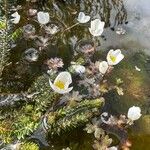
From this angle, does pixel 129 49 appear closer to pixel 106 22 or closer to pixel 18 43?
pixel 106 22

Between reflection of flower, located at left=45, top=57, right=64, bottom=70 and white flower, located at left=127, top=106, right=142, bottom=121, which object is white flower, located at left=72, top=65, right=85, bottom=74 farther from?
white flower, located at left=127, top=106, right=142, bottom=121

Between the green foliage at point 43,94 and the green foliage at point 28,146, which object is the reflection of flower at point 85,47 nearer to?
the green foliage at point 43,94

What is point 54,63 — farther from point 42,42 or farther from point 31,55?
point 42,42

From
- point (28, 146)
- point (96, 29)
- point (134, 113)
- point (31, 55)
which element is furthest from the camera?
point (96, 29)

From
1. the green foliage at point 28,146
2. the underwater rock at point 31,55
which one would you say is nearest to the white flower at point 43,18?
the underwater rock at point 31,55

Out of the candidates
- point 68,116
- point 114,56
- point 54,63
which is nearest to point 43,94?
point 68,116

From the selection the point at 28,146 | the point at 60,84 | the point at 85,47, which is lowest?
the point at 85,47

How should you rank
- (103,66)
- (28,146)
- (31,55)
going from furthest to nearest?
(31,55) < (103,66) < (28,146)

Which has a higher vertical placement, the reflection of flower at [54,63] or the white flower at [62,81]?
the white flower at [62,81]
